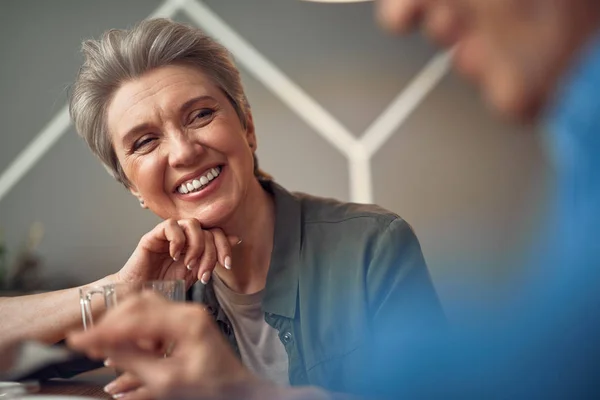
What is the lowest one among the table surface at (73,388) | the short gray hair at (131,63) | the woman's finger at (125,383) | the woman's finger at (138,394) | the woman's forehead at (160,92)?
the woman's finger at (138,394)

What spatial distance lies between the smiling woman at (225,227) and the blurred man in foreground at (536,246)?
90 centimetres

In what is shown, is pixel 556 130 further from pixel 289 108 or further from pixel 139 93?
pixel 289 108

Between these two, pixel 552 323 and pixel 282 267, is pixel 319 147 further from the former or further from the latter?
pixel 552 323

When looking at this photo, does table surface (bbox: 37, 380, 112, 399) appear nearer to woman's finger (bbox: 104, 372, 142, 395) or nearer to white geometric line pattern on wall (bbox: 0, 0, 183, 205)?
woman's finger (bbox: 104, 372, 142, 395)

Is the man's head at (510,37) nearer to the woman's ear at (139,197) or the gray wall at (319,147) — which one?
the woman's ear at (139,197)

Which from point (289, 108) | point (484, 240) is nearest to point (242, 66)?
point (289, 108)

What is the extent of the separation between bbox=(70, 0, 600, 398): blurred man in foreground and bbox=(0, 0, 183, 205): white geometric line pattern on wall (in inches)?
118

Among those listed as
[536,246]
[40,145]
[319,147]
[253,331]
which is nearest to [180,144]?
[253,331]

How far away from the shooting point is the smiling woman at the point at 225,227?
1.34m

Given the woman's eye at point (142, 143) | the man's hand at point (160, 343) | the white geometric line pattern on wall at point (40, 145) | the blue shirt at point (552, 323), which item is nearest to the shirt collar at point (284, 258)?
the woman's eye at point (142, 143)

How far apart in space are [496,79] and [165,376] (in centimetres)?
30

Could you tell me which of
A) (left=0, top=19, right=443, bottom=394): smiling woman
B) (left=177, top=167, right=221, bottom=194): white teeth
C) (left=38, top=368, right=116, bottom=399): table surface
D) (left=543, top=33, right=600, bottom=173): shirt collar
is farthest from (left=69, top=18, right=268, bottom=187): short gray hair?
(left=543, top=33, right=600, bottom=173): shirt collar

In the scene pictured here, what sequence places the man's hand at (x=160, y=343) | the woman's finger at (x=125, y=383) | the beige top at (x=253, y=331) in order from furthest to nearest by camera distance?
1. the beige top at (x=253, y=331)
2. the woman's finger at (x=125, y=383)
3. the man's hand at (x=160, y=343)

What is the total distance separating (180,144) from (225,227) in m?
0.21
